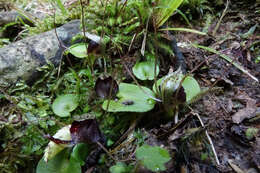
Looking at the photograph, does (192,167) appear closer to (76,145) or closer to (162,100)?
(162,100)

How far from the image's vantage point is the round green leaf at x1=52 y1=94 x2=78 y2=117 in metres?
0.97

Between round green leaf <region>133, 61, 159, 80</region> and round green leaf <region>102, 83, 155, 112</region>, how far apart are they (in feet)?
0.40

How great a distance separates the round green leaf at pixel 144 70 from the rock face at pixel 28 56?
0.50 metres

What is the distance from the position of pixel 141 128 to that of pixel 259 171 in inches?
20.2

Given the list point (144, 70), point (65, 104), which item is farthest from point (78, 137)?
point (144, 70)

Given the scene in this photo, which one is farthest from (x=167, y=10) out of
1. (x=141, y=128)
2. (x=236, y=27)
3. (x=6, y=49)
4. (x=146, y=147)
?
(x=6, y=49)

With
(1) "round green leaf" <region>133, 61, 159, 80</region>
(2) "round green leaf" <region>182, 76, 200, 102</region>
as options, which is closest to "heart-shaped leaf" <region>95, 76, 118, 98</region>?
(1) "round green leaf" <region>133, 61, 159, 80</region>

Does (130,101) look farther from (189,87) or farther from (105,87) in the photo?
(189,87)

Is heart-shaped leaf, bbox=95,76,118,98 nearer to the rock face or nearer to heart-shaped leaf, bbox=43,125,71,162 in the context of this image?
heart-shaped leaf, bbox=43,125,71,162

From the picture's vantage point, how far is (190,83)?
1013 millimetres

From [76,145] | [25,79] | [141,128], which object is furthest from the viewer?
[25,79]

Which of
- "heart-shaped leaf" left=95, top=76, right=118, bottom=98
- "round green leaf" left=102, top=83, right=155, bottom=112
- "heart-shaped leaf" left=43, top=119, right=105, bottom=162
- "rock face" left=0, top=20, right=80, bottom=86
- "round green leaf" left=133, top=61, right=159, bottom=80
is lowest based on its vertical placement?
"heart-shaped leaf" left=43, top=119, right=105, bottom=162

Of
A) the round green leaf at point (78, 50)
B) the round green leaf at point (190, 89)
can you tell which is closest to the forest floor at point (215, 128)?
the round green leaf at point (190, 89)

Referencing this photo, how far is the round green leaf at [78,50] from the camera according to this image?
1.17 metres
